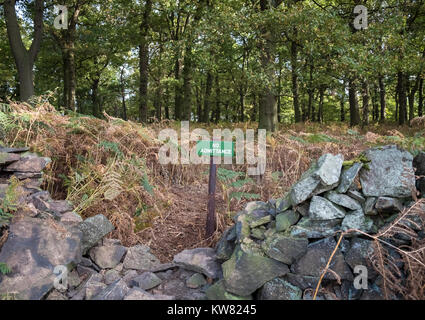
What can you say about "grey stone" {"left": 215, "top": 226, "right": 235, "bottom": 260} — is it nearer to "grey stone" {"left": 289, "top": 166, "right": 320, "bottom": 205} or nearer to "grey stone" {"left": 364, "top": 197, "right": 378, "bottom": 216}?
"grey stone" {"left": 289, "top": 166, "right": 320, "bottom": 205}

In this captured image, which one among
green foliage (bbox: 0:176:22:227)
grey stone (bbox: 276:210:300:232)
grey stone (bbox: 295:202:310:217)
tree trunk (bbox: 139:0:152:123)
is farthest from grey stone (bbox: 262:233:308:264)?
tree trunk (bbox: 139:0:152:123)

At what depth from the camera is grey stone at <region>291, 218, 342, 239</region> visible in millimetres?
2684

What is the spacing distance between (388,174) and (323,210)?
70 centimetres

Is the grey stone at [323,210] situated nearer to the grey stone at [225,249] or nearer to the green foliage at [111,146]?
the grey stone at [225,249]

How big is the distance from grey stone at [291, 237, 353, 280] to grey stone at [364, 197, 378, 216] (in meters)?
0.41

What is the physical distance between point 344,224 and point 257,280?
0.92m

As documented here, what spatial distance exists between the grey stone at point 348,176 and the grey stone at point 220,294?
4.31 feet

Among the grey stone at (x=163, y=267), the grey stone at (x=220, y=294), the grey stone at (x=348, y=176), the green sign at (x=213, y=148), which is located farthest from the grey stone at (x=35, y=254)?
the grey stone at (x=348, y=176)

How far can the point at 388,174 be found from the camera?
2766 millimetres

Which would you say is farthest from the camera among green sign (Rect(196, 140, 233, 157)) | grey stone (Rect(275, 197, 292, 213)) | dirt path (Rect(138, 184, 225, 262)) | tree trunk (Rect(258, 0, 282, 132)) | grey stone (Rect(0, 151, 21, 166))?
tree trunk (Rect(258, 0, 282, 132))

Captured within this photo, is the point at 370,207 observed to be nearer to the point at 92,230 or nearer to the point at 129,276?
the point at 129,276

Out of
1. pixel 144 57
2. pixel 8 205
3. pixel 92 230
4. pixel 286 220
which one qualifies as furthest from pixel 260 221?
pixel 144 57
